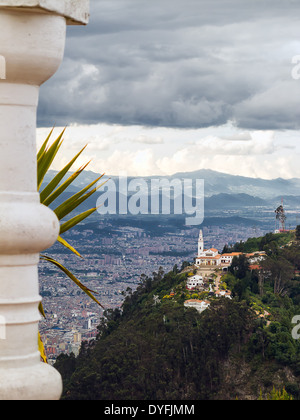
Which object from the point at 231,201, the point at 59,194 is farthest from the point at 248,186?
the point at 59,194

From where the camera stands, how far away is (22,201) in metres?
2.10

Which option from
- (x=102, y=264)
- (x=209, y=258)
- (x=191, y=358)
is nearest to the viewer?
(x=191, y=358)

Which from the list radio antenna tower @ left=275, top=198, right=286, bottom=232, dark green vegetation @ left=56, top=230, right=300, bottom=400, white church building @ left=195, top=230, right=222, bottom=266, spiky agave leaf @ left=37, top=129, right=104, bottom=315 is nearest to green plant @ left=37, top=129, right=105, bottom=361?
spiky agave leaf @ left=37, top=129, right=104, bottom=315

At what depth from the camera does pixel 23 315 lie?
2.09 metres

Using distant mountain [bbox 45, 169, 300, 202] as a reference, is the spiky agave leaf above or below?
below

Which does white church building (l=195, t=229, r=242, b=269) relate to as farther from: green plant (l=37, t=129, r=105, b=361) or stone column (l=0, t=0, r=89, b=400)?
stone column (l=0, t=0, r=89, b=400)

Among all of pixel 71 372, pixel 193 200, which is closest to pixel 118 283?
pixel 71 372

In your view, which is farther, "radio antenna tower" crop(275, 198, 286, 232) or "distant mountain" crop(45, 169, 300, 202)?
"distant mountain" crop(45, 169, 300, 202)

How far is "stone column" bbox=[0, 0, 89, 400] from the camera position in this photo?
2.05 metres

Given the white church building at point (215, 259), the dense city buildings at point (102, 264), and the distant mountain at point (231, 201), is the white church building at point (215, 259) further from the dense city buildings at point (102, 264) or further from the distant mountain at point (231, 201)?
the distant mountain at point (231, 201)

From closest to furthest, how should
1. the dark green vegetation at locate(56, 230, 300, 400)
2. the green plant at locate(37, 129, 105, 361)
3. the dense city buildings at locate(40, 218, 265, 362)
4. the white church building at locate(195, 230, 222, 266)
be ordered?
1. the green plant at locate(37, 129, 105, 361)
2. the dark green vegetation at locate(56, 230, 300, 400)
3. the dense city buildings at locate(40, 218, 265, 362)
4. the white church building at locate(195, 230, 222, 266)

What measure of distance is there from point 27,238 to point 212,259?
217 feet

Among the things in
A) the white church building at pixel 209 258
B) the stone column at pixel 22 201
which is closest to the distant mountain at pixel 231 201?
the white church building at pixel 209 258

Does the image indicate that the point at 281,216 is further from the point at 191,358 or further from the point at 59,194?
the point at 59,194
